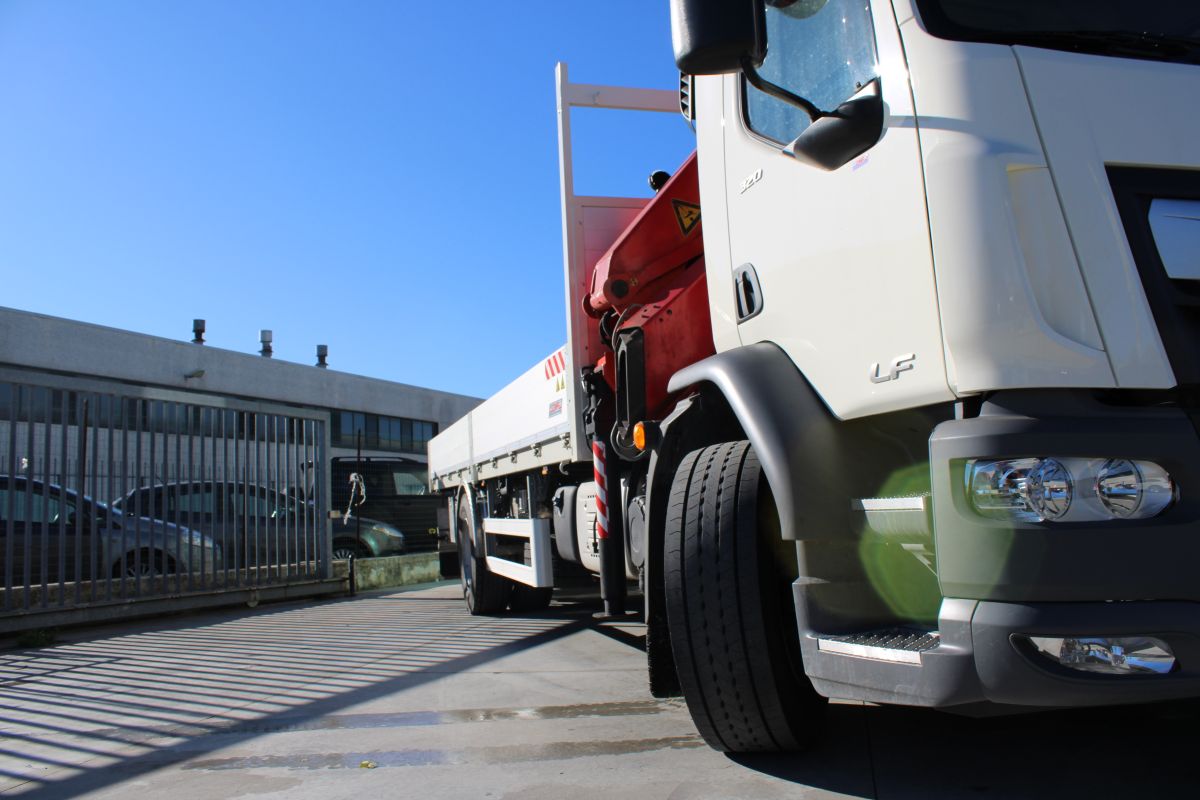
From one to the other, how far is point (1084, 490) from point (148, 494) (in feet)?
29.0

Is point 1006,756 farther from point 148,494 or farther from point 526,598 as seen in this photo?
point 148,494

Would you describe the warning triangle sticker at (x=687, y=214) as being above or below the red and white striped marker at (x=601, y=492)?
above

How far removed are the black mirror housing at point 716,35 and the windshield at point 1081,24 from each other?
450 mm

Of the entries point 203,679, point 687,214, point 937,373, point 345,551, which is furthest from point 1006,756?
point 345,551

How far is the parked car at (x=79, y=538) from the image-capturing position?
7551 millimetres

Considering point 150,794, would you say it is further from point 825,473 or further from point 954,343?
point 954,343

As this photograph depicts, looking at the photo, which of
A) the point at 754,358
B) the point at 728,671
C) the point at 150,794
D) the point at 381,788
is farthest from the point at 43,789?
the point at 754,358

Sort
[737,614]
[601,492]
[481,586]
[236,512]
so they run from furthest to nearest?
[236,512] < [481,586] < [601,492] < [737,614]

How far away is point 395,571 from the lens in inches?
484

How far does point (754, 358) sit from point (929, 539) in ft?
2.68

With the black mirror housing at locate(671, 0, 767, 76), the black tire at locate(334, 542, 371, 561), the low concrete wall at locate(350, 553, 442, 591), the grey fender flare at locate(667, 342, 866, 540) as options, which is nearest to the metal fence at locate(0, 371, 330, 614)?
the low concrete wall at locate(350, 553, 442, 591)

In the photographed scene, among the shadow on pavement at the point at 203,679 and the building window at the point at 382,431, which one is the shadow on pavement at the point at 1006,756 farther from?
the building window at the point at 382,431

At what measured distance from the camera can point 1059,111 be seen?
2053 millimetres

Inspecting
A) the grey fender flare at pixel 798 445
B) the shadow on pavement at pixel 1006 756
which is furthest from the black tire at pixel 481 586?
the grey fender flare at pixel 798 445
